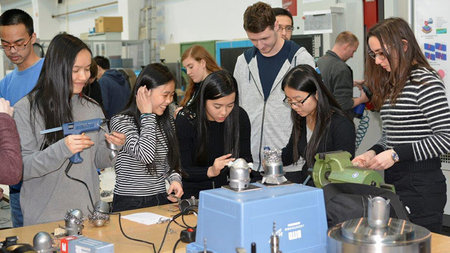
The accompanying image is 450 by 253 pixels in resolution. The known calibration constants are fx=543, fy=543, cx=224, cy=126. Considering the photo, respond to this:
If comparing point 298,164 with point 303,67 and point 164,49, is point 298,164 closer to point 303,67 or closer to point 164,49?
point 303,67

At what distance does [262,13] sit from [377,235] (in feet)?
5.80

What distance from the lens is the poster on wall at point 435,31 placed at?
4.23 metres

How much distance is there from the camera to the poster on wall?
4.23 metres

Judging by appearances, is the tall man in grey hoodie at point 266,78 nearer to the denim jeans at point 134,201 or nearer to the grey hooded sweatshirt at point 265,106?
the grey hooded sweatshirt at point 265,106

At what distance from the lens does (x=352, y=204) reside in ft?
5.59

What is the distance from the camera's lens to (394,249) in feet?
4.48

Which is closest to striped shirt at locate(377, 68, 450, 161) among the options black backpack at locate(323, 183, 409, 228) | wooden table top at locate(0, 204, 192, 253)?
black backpack at locate(323, 183, 409, 228)

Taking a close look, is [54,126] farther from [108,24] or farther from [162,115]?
[108,24]

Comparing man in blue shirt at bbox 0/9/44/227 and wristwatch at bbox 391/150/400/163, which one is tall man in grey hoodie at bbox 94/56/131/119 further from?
wristwatch at bbox 391/150/400/163

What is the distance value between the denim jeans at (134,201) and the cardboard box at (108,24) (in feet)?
20.8

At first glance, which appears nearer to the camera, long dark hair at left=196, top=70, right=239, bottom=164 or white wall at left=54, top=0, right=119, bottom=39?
long dark hair at left=196, top=70, right=239, bottom=164

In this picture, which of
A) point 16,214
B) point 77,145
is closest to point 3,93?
point 16,214

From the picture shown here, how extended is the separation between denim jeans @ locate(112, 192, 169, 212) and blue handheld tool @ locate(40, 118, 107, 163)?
0.38m

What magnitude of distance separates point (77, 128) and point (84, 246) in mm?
662
